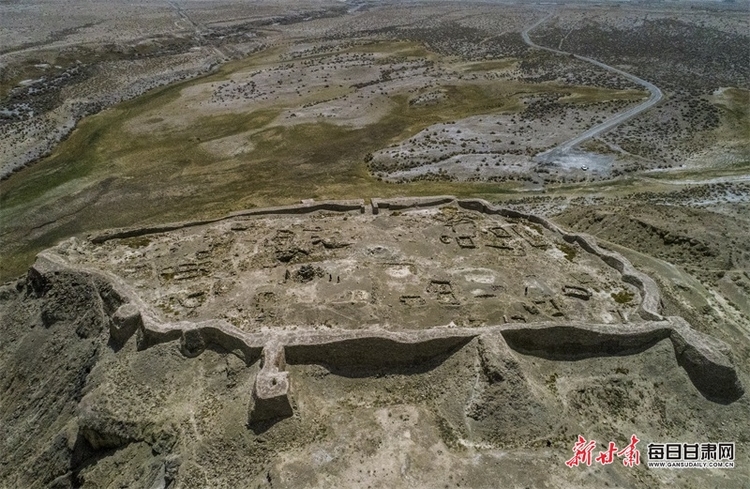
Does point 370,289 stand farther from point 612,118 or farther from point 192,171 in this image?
point 612,118

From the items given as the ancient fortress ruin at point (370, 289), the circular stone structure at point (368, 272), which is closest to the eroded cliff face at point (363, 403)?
the ancient fortress ruin at point (370, 289)

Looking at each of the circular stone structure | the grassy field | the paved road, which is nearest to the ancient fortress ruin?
the circular stone structure

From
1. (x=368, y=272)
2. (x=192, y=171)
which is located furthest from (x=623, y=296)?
(x=192, y=171)

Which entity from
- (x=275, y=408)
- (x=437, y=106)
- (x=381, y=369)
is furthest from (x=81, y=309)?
(x=437, y=106)

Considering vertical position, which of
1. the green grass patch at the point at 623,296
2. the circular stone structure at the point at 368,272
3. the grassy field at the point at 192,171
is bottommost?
the grassy field at the point at 192,171

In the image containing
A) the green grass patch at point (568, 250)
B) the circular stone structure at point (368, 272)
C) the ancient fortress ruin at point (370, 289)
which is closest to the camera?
the ancient fortress ruin at point (370, 289)

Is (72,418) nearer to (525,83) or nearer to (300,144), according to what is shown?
(300,144)

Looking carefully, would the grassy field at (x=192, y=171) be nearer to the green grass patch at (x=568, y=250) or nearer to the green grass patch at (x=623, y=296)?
the green grass patch at (x=568, y=250)
